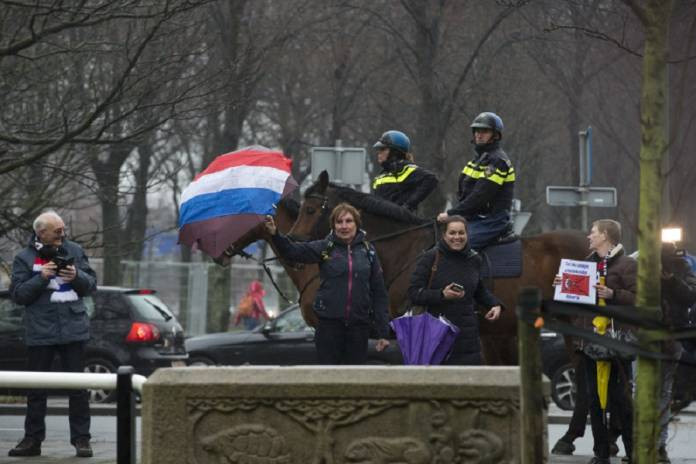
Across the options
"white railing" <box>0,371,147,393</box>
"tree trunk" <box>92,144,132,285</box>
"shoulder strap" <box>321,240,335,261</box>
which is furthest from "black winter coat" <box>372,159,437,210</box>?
"white railing" <box>0,371,147,393</box>

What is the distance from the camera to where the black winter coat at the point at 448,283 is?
35.9ft

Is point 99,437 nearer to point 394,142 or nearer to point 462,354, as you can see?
point 394,142

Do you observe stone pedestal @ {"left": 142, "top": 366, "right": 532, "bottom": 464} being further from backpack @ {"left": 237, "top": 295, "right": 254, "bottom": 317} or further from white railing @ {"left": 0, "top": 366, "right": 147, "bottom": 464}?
backpack @ {"left": 237, "top": 295, "right": 254, "bottom": 317}

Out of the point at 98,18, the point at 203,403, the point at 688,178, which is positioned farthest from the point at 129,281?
the point at 203,403

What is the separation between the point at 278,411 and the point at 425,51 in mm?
18133

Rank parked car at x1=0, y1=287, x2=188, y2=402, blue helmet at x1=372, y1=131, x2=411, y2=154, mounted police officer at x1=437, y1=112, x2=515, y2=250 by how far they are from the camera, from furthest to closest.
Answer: parked car at x1=0, y1=287, x2=188, y2=402 → blue helmet at x1=372, y1=131, x2=411, y2=154 → mounted police officer at x1=437, y1=112, x2=515, y2=250

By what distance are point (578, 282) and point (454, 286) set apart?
0.91m

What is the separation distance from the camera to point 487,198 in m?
12.1

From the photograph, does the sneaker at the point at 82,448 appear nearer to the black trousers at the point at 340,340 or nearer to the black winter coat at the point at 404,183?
the black trousers at the point at 340,340

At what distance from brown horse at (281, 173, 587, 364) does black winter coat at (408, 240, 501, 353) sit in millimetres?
893

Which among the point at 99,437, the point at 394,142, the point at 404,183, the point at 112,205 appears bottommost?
the point at 99,437

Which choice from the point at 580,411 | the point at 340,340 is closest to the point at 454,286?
the point at 340,340

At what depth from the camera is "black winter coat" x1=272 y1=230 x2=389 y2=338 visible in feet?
36.1

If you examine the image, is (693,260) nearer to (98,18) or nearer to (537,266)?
(537,266)
